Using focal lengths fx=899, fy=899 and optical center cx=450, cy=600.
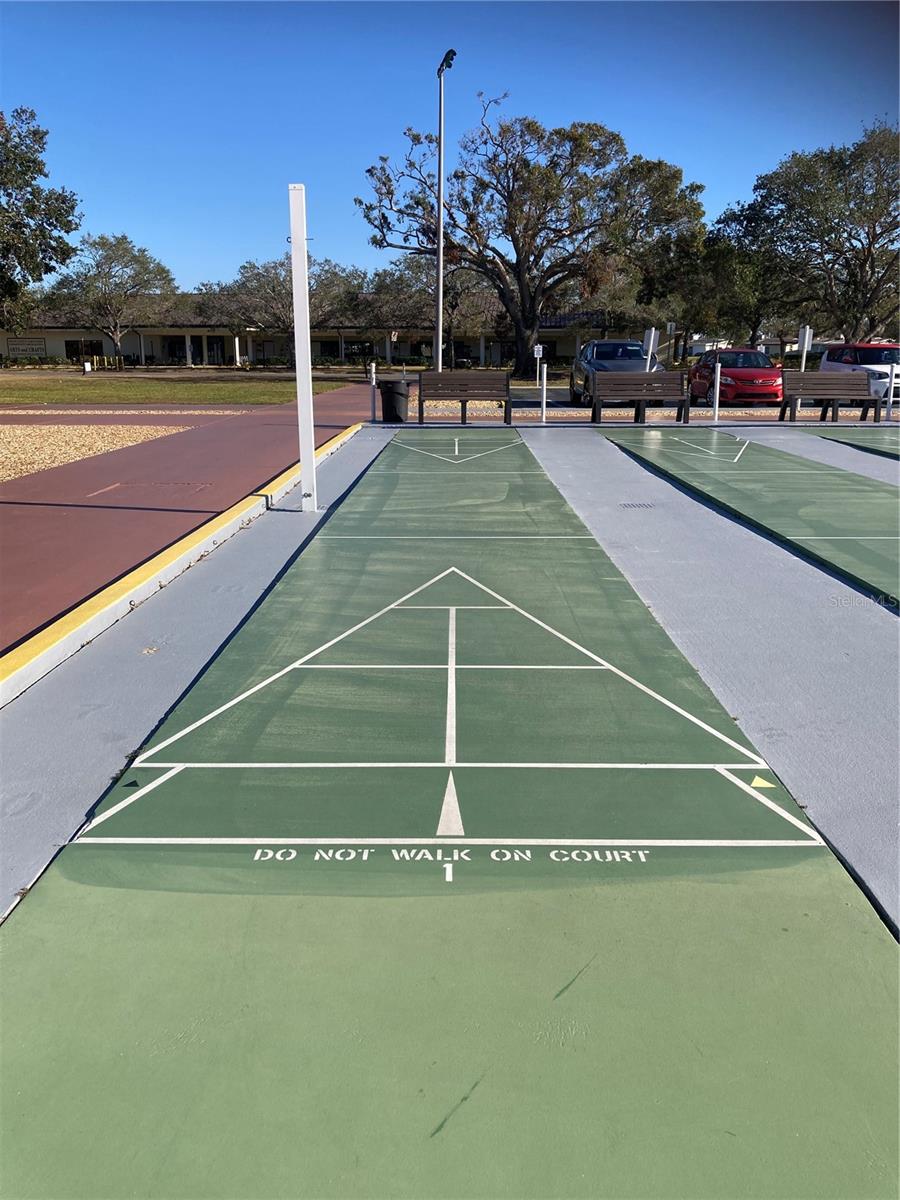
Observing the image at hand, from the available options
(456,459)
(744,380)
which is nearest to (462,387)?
(456,459)

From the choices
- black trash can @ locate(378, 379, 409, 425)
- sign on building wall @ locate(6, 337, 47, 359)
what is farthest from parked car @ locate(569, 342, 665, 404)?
sign on building wall @ locate(6, 337, 47, 359)

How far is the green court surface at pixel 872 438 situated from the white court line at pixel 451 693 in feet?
40.8

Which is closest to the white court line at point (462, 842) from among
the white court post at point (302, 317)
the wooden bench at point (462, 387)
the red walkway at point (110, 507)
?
the red walkway at point (110, 507)

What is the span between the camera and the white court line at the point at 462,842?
3.63m

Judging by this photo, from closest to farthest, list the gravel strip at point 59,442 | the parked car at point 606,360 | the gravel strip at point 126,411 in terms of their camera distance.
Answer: the gravel strip at point 59,442, the parked car at point 606,360, the gravel strip at point 126,411

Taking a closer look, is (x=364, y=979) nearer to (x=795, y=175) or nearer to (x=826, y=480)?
(x=826, y=480)

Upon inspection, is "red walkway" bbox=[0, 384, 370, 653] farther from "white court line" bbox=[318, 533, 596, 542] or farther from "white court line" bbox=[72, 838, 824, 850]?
"white court line" bbox=[72, 838, 824, 850]

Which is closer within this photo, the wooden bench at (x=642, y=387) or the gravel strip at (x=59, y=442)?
the gravel strip at (x=59, y=442)

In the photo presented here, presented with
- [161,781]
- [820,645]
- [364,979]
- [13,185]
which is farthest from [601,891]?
[13,185]

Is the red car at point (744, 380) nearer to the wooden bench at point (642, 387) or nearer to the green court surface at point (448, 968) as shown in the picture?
the wooden bench at point (642, 387)

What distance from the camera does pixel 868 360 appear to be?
2547 cm

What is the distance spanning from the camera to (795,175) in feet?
142

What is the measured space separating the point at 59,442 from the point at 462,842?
16081 millimetres

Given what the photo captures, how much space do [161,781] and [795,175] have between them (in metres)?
47.9
